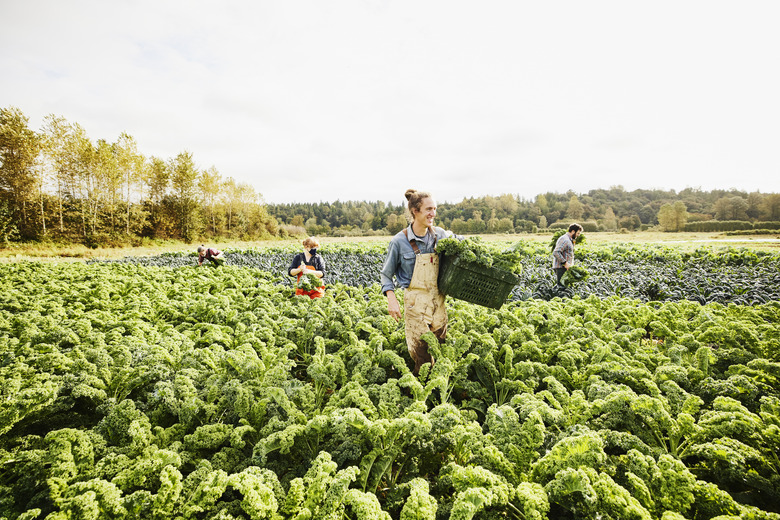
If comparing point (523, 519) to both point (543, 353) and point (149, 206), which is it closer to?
point (543, 353)

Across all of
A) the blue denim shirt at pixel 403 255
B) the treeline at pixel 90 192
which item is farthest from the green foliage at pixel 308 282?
the treeline at pixel 90 192

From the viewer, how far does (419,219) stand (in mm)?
4023

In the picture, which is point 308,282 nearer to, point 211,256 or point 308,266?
point 308,266

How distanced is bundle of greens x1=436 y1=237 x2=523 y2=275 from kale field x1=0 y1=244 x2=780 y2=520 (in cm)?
21

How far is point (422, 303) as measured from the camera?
4.09m

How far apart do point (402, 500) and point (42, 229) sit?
4113cm

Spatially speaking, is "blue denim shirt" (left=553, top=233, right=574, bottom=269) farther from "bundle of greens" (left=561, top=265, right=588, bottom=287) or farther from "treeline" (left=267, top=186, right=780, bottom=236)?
"treeline" (left=267, top=186, right=780, bottom=236)

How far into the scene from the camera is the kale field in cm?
214

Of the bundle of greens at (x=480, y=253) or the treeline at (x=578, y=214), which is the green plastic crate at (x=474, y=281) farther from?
the treeline at (x=578, y=214)

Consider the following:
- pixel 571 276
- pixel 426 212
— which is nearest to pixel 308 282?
pixel 426 212

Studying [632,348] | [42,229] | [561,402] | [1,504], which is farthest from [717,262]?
[42,229]

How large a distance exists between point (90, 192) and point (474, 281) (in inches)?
1702

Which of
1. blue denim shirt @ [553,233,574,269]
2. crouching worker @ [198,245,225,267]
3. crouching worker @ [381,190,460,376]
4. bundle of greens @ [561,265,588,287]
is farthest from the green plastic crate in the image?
crouching worker @ [198,245,225,267]

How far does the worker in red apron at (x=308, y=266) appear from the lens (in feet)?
25.9
